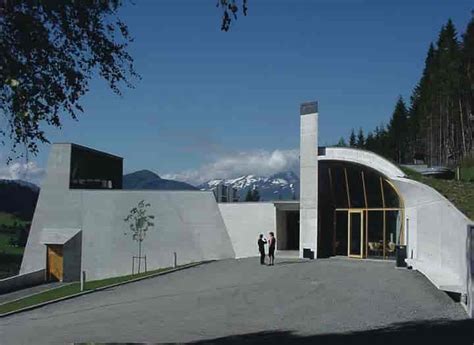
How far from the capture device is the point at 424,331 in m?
13.0

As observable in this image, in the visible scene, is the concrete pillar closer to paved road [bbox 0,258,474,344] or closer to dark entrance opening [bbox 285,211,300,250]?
dark entrance opening [bbox 285,211,300,250]

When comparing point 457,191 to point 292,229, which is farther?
point 292,229

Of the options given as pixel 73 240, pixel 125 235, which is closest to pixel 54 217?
pixel 73 240

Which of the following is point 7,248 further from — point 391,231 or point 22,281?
point 391,231

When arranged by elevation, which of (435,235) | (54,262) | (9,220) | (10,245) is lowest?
(10,245)

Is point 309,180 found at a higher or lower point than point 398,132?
lower

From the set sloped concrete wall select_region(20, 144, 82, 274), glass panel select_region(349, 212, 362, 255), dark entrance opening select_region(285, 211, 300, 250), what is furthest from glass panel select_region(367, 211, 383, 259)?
sloped concrete wall select_region(20, 144, 82, 274)

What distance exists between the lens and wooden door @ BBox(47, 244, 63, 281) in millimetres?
36156

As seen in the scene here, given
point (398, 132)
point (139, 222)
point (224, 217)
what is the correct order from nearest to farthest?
1. point (224, 217)
2. point (139, 222)
3. point (398, 132)

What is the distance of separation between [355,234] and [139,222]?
11.8 m

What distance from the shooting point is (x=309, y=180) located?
31766 millimetres

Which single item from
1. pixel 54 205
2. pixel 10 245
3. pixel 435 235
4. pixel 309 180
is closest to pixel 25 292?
pixel 54 205

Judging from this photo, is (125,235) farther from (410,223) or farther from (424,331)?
(424,331)

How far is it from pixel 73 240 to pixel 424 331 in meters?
26.6
